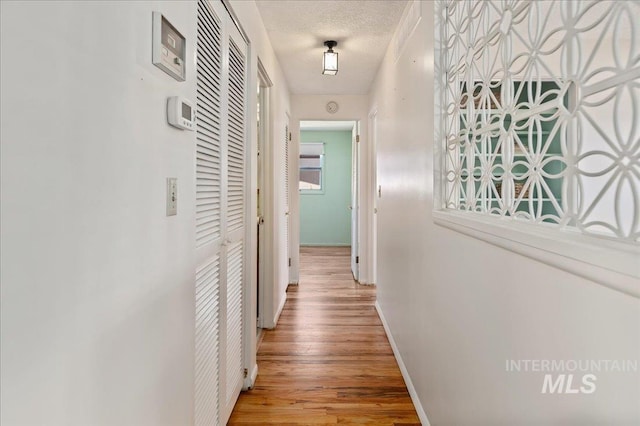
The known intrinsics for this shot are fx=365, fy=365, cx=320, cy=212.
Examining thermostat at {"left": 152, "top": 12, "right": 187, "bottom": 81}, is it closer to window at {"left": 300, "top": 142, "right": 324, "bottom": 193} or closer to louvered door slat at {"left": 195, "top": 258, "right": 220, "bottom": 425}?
louvered door slat at {"left": 195, "top": 258, "right": 220, "bottom": 425}

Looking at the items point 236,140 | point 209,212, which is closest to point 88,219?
point 209,212

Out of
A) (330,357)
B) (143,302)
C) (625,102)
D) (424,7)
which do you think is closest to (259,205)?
(330,357)

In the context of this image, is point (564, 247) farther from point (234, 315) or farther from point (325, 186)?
point (325, 186)

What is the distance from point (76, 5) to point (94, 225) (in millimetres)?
406

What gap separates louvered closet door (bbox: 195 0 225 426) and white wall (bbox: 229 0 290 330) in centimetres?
59

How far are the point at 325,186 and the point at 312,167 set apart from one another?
1.59 ft

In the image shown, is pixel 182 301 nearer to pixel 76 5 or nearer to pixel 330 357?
pixel 76 5

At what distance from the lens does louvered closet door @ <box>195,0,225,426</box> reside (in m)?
1.36

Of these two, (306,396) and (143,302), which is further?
(306,396)

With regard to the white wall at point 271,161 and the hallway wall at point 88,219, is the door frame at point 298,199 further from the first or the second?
the hallway wall at point 88,219

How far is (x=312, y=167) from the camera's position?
7676mm

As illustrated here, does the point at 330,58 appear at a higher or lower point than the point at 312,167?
higher

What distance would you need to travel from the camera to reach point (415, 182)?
209 cm

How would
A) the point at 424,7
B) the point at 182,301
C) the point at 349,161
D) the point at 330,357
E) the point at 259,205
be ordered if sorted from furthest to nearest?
the point at 349,161
the point at 259,205
the point at 330,357
the point at 424,7
the point at 182,301
